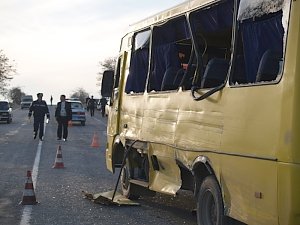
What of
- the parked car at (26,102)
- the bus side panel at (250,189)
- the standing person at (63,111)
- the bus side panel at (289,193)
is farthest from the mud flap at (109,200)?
A: the parked car at (26,102)

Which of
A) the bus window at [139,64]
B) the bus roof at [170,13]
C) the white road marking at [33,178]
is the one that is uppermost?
the bus roof at [170,13]

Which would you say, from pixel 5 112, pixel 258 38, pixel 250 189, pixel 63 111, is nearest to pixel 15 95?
pixel 5 112

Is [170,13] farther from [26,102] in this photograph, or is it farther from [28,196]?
[26,102]

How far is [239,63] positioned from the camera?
572cm

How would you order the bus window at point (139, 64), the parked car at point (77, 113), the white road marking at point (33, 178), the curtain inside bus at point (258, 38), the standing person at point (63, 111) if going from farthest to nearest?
the parked car at point (77, 113)
the standing person at point (63, 111)
the bus window at point (139, 64)
the white road marking at point (33, 178)
the curtain inside bus at point (258, 38)

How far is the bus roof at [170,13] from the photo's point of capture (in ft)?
22.0

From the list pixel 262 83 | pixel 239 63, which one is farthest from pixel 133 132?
pixel 262 83

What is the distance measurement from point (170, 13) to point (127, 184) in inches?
130

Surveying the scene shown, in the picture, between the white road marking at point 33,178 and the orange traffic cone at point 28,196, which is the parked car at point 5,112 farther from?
the orange traffic cone at point 28,196

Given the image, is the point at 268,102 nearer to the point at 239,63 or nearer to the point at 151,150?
the point at 239,63

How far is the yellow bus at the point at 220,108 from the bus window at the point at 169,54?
16mm

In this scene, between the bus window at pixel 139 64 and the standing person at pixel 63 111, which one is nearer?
the bus window at pixel 139 64

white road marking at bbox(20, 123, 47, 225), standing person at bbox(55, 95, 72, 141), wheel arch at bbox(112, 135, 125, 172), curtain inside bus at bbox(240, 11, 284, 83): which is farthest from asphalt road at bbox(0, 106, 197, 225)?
standing person at bbox(55, 95, 72, 141)

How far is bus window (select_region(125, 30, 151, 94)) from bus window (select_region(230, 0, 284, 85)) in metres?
3.04
